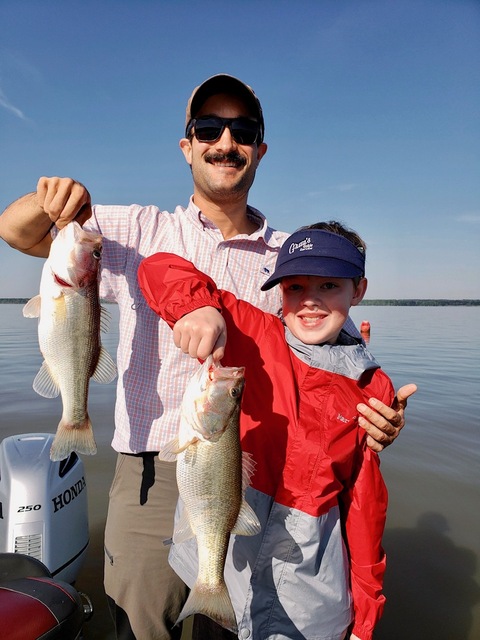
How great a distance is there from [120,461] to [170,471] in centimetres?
47

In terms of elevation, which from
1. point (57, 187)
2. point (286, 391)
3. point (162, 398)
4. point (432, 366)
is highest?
point (57, 187)

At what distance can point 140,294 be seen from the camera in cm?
346

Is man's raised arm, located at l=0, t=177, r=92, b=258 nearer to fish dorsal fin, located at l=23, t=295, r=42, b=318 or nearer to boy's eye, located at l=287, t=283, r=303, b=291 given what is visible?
fish dorsal fin, located at l=23, t=295, r=42, b=318

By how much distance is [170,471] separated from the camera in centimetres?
349

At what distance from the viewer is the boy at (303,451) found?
2564 mm

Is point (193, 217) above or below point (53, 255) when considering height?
Answer: above

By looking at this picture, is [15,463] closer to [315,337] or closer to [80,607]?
[80,607]

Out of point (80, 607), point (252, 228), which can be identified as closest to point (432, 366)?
point (252, 228)

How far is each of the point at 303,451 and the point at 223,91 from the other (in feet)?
9.39

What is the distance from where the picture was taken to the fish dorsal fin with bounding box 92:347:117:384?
3027mm

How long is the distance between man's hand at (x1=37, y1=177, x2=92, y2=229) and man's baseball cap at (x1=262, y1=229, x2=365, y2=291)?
4.31 feet

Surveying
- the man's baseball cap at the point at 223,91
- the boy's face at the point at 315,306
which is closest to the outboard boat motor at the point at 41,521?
the boy's face at the point at 315,306

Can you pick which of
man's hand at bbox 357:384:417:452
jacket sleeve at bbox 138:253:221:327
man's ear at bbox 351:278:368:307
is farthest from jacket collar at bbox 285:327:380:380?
jacket sleeve at bbox 138:253:221:327

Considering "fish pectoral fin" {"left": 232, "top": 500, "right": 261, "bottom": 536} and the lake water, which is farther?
the lake water
